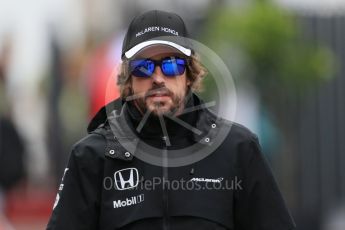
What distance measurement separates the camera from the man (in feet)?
17.6

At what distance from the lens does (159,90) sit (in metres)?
5.38

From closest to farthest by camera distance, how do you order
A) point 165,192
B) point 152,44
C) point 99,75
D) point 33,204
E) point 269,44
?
point 165,192 < point 152,44 < point 99,75 < point 269,44 < point 33,204

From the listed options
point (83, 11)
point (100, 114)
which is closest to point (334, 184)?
point (83, 11)

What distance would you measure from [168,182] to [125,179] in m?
0.18

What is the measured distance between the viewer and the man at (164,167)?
538cm

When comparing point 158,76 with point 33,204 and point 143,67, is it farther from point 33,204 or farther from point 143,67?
point 33,204

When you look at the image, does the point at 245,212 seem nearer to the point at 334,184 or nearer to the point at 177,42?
the point at 177,42

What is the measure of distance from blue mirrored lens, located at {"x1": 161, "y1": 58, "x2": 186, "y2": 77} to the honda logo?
A: 1.46 feet

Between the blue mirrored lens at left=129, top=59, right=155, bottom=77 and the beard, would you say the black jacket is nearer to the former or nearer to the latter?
the beard

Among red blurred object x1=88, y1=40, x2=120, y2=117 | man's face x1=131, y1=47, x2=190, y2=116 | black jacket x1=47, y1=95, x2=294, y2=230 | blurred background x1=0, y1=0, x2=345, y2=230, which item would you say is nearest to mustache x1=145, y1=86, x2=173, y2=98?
man's face x1=131, y1=47, x2=190, y2=116

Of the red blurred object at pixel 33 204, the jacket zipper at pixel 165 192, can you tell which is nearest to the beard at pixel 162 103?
the jacket zipper at pixel 165 192

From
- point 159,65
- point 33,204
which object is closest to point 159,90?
point 159,65

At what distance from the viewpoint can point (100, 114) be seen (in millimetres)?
5695

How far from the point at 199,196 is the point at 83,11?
15.5 metres
